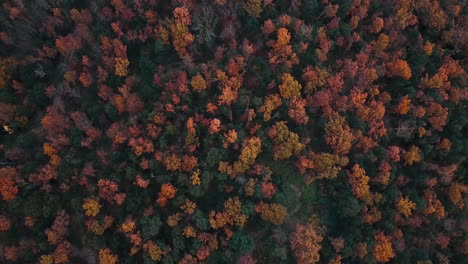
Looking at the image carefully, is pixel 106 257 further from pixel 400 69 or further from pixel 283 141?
pixel 400 69

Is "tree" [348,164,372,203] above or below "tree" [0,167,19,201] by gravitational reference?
below

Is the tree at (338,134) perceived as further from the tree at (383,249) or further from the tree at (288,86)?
the tree at (383,249)

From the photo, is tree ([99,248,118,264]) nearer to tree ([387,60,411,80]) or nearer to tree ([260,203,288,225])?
tree ([260,203,288,225])

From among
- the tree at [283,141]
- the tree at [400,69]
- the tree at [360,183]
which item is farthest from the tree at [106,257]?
the tree at [400,69]

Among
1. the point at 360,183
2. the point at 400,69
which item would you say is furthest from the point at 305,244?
the point at 400,69

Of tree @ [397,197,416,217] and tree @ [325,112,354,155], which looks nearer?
tree @ [325,112,354,155]

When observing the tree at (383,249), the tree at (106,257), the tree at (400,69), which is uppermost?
the tree at (400,69)

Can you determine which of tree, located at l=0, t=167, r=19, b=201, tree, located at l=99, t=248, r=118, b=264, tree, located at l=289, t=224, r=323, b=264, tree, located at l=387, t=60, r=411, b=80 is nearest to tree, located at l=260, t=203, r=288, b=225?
tree, located at l=289, t=224, r=323, b=264

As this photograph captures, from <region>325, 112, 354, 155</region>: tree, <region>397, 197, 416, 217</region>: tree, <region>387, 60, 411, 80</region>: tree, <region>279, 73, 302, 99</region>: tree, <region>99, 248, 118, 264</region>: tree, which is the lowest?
<region>397, 197, 416, 217</region>: tree
